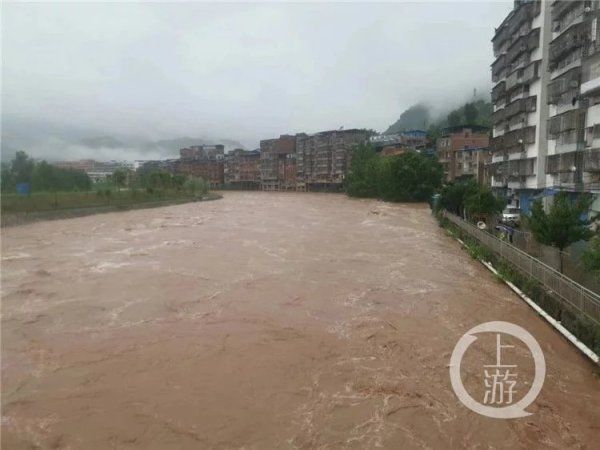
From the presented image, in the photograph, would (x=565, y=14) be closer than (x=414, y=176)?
Yes

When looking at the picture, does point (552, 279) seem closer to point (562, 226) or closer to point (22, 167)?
point (562, 226)

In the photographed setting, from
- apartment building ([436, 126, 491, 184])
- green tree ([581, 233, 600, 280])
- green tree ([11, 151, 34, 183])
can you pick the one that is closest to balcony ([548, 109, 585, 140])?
green tree ([581, 233, 600, 280])

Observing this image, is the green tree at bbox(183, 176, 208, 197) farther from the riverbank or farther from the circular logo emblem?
the circular logo emblem

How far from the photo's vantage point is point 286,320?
31.0 ft

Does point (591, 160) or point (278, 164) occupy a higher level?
point (278, 164)

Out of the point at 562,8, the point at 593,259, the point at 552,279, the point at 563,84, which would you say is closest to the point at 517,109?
the point at 563,84

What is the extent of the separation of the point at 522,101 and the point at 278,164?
2415 inches

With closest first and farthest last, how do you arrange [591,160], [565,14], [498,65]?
1. [591,160]
2. [565,14]
3. [498,65]

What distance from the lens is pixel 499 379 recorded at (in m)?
7.20

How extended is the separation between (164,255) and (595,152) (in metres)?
15.7

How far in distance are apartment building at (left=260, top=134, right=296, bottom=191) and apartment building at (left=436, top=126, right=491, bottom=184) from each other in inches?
1493

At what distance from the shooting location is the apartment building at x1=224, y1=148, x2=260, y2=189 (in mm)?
89250

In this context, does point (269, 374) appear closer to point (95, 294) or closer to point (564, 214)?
point (95, 294)

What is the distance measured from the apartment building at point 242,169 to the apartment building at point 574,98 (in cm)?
7033
